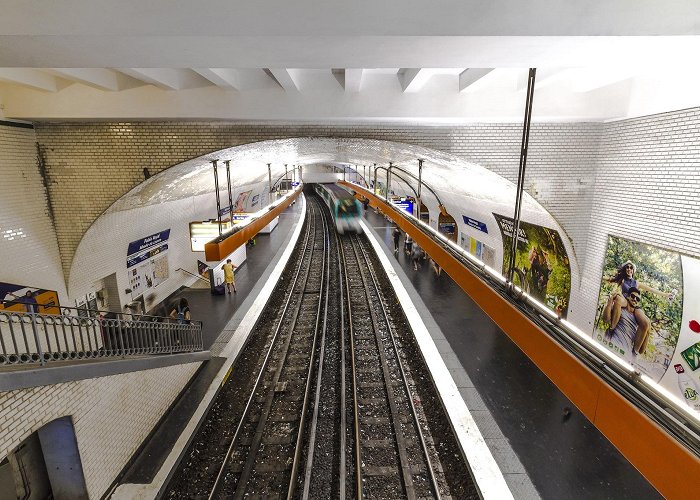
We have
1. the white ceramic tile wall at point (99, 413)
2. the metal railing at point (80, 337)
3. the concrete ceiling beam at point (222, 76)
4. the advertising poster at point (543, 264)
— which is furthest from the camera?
the advertising poster at point (543, 264)

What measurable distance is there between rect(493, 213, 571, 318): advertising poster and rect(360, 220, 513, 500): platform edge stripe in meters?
2.60

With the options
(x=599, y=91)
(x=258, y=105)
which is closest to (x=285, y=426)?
(x=258, y=105)

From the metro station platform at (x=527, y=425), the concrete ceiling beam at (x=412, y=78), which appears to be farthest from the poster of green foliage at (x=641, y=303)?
the concrete ceiling beam at (x=412, y=78)

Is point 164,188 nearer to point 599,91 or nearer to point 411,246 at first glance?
point 599,91

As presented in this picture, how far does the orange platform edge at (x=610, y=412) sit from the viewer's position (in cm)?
144

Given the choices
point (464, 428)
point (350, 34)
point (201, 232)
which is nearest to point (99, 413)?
point (201, 232)

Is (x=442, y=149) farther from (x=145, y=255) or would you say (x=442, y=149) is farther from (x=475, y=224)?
(x=145, y=255)

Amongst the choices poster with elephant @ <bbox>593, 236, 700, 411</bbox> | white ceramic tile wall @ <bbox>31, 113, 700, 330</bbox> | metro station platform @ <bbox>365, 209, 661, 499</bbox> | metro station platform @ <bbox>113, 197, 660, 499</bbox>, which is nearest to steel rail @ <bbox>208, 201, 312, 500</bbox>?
metro station platform @ <bbox>113, 197, 660, 499</bbox>

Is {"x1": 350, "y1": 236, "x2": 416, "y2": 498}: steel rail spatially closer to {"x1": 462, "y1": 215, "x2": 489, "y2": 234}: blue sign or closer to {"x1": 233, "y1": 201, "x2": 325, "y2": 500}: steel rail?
{"x1": 233, "y1": 201, "x2": 325, "y2": 500}: steel rail

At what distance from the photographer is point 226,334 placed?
9.80 meters

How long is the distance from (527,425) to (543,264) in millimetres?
3959

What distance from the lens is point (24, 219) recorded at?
257 inches

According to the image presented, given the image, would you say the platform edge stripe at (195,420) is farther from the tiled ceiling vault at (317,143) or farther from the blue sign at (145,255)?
the tiled ceiling vault at (317,143)

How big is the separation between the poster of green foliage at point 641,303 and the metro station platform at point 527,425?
1.46 m
